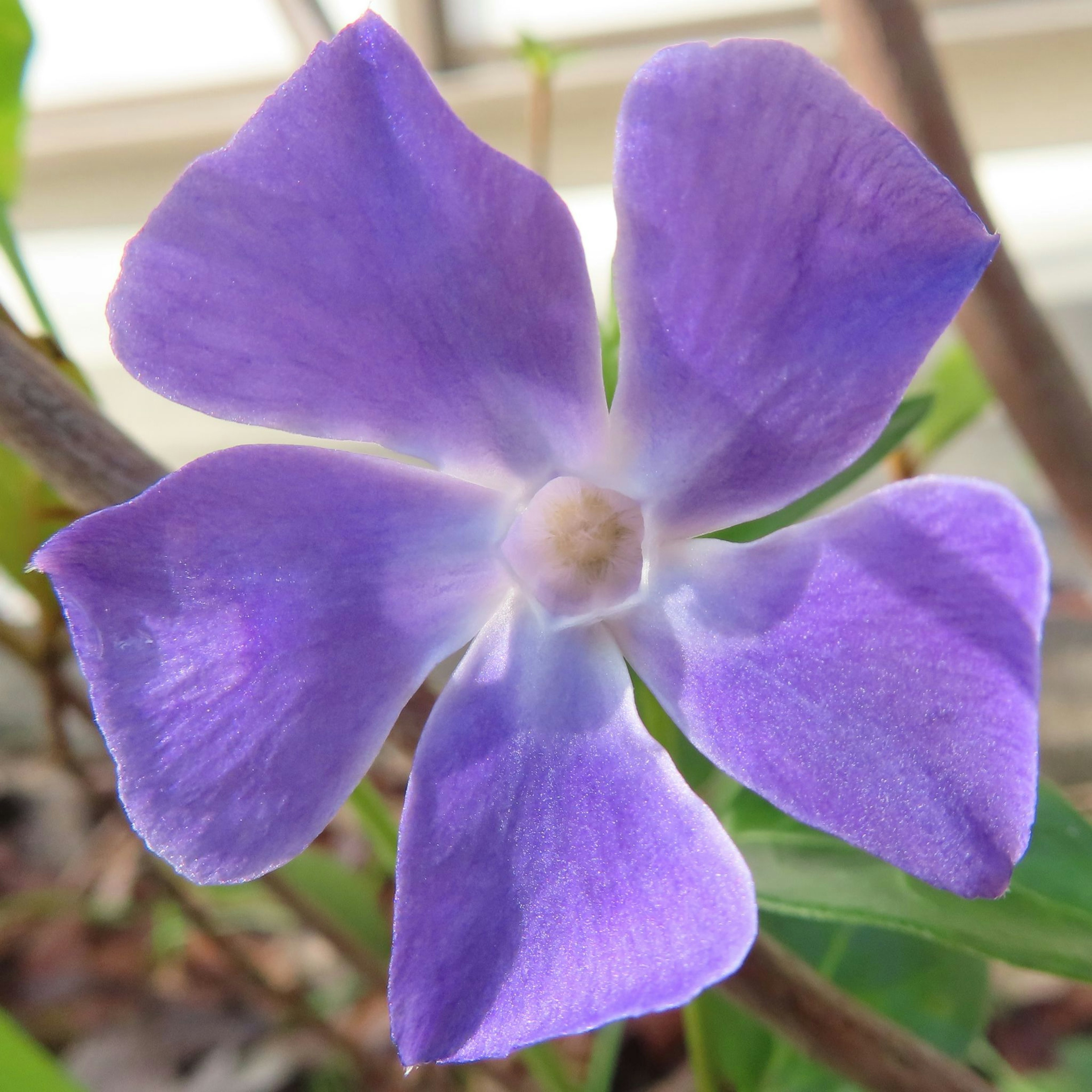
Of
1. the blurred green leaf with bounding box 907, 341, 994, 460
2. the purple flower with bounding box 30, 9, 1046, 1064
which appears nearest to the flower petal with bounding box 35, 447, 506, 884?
the purple flower with bounding box 30, 9, 1046, 1064

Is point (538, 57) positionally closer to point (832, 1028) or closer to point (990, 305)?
point (990, 305)

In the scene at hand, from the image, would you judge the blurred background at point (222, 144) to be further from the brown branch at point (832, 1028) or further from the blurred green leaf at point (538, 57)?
the brown branch at point (832, 1028)

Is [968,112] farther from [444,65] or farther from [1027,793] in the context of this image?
[1027,793]

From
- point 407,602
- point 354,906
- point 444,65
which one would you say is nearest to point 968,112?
point 444,65

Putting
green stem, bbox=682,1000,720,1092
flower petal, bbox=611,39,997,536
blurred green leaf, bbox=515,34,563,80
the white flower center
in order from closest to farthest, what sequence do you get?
1. flower petal, bbox=611,39,997,536
2. the white flower center
3. green stem, bbox=682,1000,720,1092
4. blurred green leaf, bbox=515,34,563,80

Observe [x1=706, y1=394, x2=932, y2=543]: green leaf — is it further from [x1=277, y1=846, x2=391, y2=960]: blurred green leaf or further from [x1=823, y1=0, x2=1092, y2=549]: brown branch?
[x1=277, y1=846, x2=391, y2=960]: blurred green leaf

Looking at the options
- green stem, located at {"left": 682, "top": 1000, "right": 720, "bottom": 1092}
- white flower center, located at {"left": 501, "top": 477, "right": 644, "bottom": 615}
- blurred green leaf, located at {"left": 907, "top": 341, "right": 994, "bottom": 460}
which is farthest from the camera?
blurred green leaf, located at {"left": 907, "top": 341, "right": 994, "bottom": 460}

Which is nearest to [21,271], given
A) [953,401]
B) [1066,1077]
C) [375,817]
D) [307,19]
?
[307,19]

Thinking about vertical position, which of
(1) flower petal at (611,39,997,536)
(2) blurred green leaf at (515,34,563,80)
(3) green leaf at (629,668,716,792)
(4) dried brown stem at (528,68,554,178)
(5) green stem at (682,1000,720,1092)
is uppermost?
(1) flower petal at (611,39,997,536)
